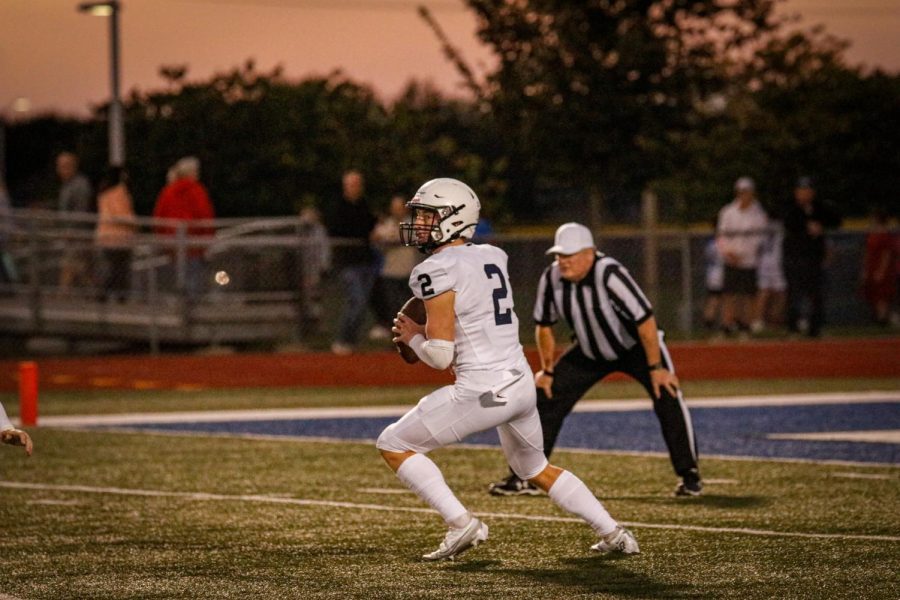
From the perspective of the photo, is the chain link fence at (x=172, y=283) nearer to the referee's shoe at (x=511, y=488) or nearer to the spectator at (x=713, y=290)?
the spectator at (x=713, y=290)

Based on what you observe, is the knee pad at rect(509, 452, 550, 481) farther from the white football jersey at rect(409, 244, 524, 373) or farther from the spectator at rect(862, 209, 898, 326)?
the spectator at rect(862, 209, 898, 326)

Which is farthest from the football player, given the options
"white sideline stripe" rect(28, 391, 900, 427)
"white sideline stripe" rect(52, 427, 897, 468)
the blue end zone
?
"white sideline stripe" rect(28, 391, 900, 427)

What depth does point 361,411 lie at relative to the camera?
14.3 metres

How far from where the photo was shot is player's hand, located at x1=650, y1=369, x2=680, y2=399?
29.9 feet

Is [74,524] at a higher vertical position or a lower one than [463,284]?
lower

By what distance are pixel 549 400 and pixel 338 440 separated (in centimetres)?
312

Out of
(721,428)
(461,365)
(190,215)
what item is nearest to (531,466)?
(461,365)

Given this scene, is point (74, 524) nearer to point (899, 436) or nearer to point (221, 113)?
point (899, 436)

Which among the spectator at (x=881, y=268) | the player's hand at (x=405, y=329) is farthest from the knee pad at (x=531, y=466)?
the spectator at (x=881, y=268)

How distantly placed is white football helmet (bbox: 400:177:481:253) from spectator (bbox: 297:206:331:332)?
460 inches

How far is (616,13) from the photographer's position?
21.8m

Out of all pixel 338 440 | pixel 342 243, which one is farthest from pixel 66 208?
pixel 338 440

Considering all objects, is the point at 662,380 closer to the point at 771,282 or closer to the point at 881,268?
the point at 771,282

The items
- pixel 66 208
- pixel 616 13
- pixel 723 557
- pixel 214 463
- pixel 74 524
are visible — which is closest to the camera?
pixel 723 557
